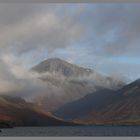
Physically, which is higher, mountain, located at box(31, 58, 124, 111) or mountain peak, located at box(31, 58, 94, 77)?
mountain peak, located at box(31, 58, 94, 77)

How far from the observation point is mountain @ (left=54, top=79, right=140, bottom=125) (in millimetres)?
5492

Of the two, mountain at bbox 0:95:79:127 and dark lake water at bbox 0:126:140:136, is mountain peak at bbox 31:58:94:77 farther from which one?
dark lake water at bbox 0:126:140:136

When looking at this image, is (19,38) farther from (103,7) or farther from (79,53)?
(103,7)

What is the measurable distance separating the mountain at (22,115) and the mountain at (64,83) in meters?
0.17

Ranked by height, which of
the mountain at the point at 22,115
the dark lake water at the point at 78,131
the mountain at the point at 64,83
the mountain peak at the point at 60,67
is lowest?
the dark lake water at the point at 78,131

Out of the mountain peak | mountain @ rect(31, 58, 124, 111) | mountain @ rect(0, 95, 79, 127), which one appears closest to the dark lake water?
mountain @ rect(0, 95, 79, 127)

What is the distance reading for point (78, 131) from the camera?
5023 millimetres

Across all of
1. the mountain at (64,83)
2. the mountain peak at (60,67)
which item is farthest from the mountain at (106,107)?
the mountain peak at (60,67)

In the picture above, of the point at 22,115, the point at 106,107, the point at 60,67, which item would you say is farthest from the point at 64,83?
the point at 22,115

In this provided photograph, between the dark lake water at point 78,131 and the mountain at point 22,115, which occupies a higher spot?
the mountain at point 22,115

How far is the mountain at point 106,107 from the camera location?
549 centimetres

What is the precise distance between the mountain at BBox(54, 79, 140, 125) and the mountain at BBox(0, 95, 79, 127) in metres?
0.16

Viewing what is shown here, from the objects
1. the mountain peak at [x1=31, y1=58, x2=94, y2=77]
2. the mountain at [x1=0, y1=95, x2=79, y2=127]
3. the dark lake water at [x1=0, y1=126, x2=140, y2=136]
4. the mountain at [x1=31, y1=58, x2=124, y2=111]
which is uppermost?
the mountain peak at [x1=31, y1=58, x2=94, y2=77]

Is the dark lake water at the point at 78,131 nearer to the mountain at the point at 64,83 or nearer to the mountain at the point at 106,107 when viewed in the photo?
the mountain at the point at 106,107
